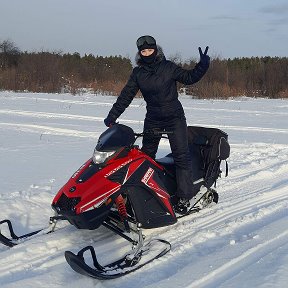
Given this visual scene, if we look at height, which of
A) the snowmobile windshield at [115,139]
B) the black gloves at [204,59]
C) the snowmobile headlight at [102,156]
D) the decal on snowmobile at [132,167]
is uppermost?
the black gloves at [204,59]

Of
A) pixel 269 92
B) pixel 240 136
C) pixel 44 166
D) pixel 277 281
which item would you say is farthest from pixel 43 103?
pixel 269 92

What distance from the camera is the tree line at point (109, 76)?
2450 centimetres

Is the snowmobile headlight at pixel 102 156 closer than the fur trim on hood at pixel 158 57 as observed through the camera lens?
Yes

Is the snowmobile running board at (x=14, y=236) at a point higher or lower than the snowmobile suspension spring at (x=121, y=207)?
lower

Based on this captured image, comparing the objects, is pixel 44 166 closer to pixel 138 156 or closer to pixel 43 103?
pixel 138 156

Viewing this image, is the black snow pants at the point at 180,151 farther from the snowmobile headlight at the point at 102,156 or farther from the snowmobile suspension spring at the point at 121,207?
the snowmobile suspension spring at the point at 121,207

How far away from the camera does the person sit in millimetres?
3975

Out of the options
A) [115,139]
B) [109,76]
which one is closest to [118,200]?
[115,139]

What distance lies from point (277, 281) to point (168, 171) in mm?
1652

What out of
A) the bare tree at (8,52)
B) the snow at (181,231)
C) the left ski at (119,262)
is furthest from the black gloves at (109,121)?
the bare tree at (8,52)

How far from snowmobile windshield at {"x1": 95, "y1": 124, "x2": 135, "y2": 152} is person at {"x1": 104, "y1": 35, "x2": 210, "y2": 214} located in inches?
17.2

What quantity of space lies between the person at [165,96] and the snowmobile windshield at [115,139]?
44 cm

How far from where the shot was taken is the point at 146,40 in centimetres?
392

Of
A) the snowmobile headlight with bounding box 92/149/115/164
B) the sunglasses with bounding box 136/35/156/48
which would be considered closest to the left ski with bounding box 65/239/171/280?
the snowmobile headlight with bounding box 92/149/115/164
